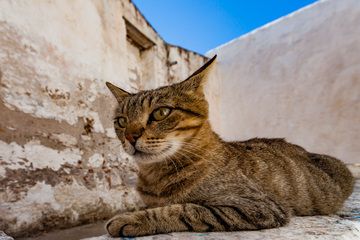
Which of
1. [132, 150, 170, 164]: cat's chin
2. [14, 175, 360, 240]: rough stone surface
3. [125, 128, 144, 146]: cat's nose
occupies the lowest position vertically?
[14, 175, 360, 240]: rough stone surface

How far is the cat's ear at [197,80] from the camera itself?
1.69 meters

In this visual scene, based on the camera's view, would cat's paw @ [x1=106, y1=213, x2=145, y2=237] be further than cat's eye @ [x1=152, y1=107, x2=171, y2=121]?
No

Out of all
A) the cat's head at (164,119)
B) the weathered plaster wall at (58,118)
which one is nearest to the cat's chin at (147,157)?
the cat's head at (164,119)

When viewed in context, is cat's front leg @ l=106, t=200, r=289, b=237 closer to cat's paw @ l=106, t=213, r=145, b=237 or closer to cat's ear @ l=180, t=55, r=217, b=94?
cat's paw @ l=106, t=213, r=145, b=237

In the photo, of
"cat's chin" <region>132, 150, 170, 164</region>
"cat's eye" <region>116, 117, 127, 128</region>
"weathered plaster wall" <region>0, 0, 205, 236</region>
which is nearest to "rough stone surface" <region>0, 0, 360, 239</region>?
"weathered plaster wall" <region>0, 0, 205, 236</region>

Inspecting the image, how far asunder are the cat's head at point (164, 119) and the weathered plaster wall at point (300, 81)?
505 centimetres

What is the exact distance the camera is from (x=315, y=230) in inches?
50.1

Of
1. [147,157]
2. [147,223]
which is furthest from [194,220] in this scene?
[147,157]

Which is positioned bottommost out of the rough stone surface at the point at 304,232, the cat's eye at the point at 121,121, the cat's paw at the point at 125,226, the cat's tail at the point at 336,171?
the rough stone surface at the point at 304,232

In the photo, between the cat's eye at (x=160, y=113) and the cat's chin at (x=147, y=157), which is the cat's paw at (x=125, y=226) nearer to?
the cat's chin at (x=147, y=157)

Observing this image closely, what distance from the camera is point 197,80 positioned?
174 centimetres

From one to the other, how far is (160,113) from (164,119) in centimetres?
5

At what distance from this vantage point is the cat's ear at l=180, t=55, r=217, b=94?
169 centimetres

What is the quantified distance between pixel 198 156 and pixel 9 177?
1.48 m
